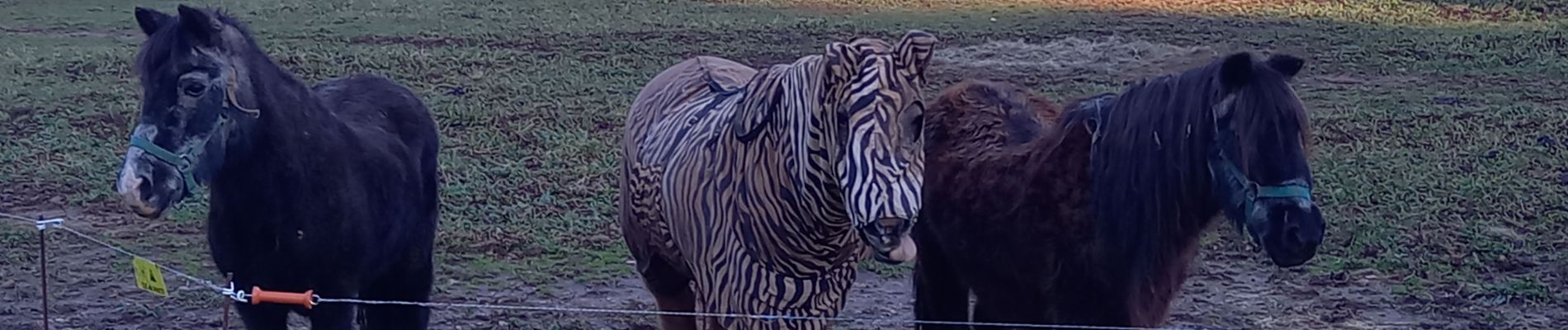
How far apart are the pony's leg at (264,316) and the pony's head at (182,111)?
20.9 inches

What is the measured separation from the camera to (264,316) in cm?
448

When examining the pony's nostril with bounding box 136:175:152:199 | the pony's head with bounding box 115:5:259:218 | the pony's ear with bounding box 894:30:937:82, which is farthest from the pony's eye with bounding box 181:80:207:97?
the pony's ear with bounding box 894:30:937:82

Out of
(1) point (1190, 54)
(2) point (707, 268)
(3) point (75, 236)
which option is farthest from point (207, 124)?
(1) point (1190, 54)

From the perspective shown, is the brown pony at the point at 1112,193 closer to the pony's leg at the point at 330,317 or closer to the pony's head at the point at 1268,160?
the pony's head at the point at 1268,160

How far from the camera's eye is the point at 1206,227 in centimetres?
415

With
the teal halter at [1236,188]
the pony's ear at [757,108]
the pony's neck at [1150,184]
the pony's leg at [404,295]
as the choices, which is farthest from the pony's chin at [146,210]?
the teal halter at [1236,188]

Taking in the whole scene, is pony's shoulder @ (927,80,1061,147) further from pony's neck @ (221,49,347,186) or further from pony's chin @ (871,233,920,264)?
pony's neck @ (221,49,347,186)

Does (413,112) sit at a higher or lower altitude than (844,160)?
lower

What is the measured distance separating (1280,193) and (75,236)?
Answer: 17.9 feet

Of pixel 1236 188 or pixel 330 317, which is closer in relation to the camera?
pixel 1236 188

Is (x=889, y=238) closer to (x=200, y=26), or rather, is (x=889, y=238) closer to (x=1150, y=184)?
(x=1150, y=184)

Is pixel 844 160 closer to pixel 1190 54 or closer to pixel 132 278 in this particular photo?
pixel 132 278

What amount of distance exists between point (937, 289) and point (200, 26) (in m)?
2.09

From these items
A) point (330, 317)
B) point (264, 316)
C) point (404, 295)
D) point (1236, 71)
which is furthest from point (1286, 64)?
point (404, 295)
